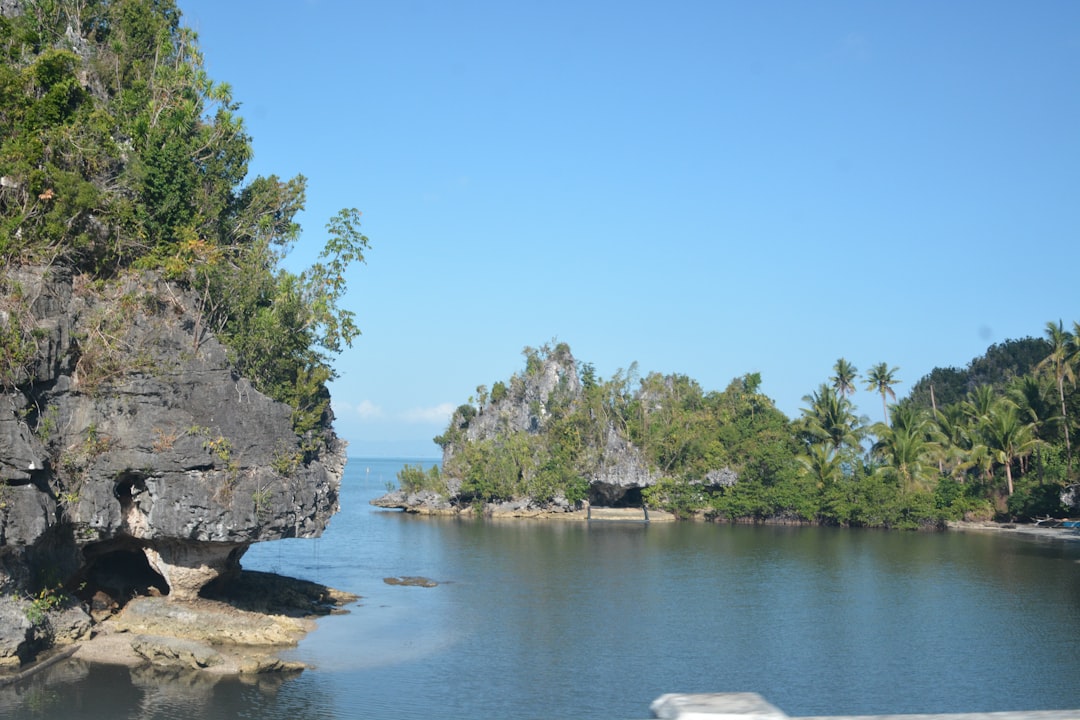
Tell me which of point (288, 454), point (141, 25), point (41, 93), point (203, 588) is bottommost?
point (203, 588)

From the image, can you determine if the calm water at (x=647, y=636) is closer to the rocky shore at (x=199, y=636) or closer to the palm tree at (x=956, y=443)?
the rocky shore at (x=199, y=636)

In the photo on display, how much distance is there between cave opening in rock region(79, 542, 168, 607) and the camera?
82.9 feet

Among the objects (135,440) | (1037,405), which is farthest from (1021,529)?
(135,440)

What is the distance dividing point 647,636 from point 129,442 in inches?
616

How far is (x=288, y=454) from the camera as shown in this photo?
25.5m

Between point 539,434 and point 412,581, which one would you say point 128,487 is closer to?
point 412,581

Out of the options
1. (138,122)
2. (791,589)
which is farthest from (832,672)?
(138,122)

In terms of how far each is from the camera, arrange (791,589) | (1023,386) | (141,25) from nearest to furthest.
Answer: (141,25) < (791,589) < (1023,386)

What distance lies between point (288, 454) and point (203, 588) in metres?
4.73

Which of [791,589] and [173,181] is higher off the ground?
[173,181]

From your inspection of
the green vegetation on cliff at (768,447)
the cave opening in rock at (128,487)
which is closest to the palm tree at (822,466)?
the green vegetation on cliff at (768,447)

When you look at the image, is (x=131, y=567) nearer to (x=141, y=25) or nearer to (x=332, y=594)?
(x=332, y=594)

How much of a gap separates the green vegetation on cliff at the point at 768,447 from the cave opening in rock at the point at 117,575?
41.8 meters

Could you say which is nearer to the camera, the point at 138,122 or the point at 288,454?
the point at 288,454
